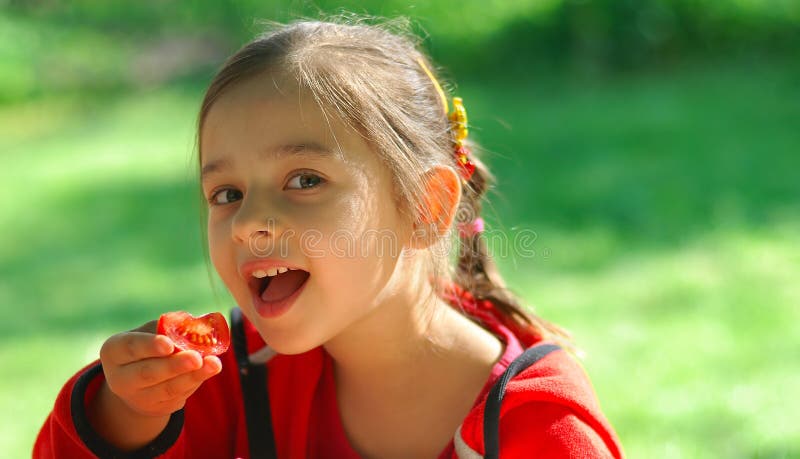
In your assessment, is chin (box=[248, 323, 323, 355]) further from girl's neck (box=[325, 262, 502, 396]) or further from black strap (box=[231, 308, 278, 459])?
black strap (box=[231, 308, 278, 459])

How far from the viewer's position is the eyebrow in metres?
1.66

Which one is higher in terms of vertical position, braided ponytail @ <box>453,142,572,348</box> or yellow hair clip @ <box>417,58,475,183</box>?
yellow hair clip @ <box>417,58,475,183</box>

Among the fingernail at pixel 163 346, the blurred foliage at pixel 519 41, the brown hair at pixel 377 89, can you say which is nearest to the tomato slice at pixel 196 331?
the fingernail at pixel 163 346

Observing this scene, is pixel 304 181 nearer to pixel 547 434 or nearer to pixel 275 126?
pixel 275 126

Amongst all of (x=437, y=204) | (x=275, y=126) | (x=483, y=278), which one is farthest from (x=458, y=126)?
(x=275, y=126)

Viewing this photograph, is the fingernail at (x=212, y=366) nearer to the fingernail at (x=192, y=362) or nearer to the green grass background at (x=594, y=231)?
the fingernail at (x=192, y=362)

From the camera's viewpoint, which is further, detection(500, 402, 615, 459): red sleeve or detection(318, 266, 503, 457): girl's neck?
detection(318, 266, 503, 457): girl's neck

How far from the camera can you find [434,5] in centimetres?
693

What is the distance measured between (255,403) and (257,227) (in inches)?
18.8

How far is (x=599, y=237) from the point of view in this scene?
3990 mm

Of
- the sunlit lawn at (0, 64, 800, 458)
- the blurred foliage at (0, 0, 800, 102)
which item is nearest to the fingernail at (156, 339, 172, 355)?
the sunlit lawn at (0, 64, 800, 458)

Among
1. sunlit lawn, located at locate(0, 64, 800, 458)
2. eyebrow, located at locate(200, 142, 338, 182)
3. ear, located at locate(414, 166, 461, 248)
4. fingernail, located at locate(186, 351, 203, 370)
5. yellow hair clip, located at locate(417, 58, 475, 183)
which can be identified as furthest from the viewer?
sunlit lawn, located at locate(0, 64, 800, 458)

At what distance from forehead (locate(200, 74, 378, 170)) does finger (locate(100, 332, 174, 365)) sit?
332mm

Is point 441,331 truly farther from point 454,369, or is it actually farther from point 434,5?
point 434,5
